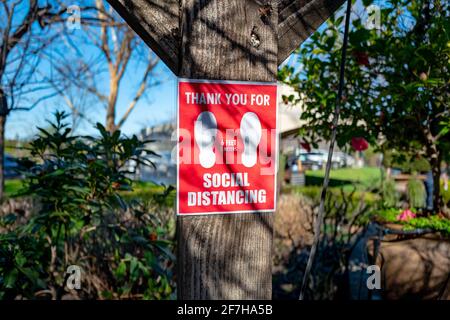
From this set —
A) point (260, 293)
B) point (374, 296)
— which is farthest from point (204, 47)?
point (374, 296)

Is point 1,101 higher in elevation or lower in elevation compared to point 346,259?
higher

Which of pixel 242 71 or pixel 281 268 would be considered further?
pixel 281 268

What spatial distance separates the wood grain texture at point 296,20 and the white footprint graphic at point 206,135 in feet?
1.25

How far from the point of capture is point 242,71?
57.1 inches

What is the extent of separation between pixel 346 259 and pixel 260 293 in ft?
8.13

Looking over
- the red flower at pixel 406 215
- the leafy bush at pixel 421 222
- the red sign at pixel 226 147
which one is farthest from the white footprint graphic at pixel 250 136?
the red flower at pixel 406 215

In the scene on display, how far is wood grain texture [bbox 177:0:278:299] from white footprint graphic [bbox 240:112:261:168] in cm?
14

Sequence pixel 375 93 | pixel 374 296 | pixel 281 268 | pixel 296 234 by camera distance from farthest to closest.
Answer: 1. pixel 296 234
2. pixel 281 268
3. pixel 374 296
4. pixel 375 93

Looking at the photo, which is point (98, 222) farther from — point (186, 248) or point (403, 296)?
point (403, 296)

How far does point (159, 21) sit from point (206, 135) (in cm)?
40

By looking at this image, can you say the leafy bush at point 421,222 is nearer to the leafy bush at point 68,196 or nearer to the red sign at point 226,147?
the leafy bush at point 68,196

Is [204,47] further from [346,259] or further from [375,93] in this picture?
[346,259]
